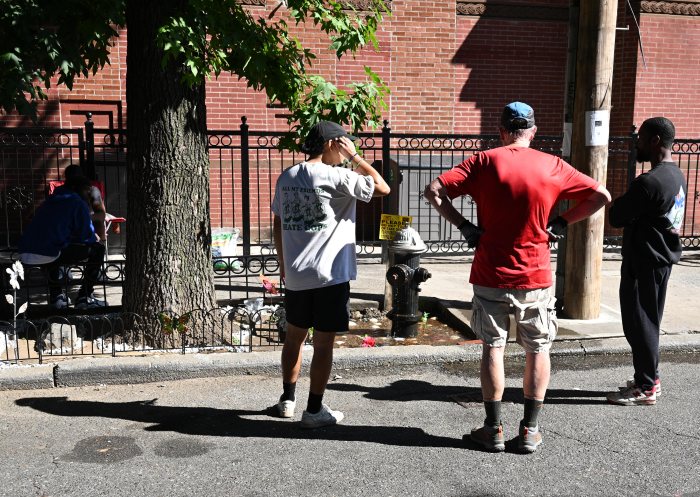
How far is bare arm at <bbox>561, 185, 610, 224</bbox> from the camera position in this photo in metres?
4.12

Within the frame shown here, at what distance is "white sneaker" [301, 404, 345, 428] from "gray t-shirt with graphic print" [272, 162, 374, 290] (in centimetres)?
79

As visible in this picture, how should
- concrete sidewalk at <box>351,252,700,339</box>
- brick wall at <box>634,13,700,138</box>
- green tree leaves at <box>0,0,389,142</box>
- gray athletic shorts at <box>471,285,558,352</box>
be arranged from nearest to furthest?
gray athletic shorts at <box>471,285,558,352</box> < green tree leaves at <box>0,0,389,142</box> < concrete sidewalk at <box>351,252,700,339</box> < brick wall at <box>634,13,700,138</box>

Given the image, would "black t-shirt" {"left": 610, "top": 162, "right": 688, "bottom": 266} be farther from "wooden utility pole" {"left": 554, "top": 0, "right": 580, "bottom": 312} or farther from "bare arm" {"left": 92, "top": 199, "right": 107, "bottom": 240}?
"bare arm" {"left": 92, "top": 199, "right": 107, "bottom": 240}

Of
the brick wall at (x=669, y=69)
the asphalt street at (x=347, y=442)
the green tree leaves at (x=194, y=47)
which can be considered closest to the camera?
the asphalt street at (x=347, y=442)

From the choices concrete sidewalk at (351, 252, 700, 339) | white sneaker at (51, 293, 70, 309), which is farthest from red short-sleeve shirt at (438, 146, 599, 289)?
white sneaker at (51, 293, 70, 309)

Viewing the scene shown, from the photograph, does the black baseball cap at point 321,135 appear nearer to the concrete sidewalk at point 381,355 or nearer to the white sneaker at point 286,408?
the white sneaker at point 286,408

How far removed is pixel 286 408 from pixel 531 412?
58.6 inches

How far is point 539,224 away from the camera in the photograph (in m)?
4.01

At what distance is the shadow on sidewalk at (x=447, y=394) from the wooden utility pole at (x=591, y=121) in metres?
1.66

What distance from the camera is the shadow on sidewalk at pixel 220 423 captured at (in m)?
4.34

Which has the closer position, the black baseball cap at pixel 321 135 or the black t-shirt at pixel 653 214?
the black baseball cap at pixel 321 135

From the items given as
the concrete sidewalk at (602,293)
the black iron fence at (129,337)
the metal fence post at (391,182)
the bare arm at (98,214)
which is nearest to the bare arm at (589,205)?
the concrete sidewalk at (602,293)

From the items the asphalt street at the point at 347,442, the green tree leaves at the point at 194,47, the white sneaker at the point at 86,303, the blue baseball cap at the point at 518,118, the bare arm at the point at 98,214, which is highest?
the green tree leaves at the point at 194,47

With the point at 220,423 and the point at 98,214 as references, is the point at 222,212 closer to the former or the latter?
the point at 98,214
